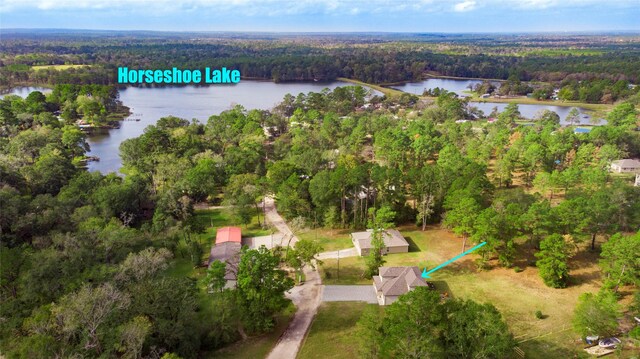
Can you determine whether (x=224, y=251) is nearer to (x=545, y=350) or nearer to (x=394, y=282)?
(x=394, y=282)

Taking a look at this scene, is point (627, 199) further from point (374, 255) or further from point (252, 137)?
point (252, 137)

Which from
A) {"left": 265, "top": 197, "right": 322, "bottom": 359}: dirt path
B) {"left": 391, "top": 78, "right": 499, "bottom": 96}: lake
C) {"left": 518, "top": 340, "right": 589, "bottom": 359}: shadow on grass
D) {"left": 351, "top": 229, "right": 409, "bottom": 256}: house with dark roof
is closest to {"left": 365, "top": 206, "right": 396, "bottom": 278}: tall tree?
{"left": 351, "top": 229, "right": 409, "bottom": 256}: house with dark roof

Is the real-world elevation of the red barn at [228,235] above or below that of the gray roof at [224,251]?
above

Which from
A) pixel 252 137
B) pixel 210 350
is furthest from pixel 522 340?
pixel 252 137

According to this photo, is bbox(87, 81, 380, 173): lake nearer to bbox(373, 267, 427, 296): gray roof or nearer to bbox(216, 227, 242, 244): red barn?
bbox(216, 227, 242, 244): red barn

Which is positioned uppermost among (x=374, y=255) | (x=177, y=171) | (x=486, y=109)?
(x=486, y=109)

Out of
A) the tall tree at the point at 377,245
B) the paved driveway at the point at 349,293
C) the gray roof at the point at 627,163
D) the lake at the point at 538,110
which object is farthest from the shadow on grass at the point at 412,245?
the lake at the point at 538,110

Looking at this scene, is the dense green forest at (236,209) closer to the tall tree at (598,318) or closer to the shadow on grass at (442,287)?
the tall tree at (598,318)
